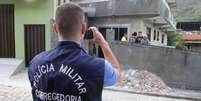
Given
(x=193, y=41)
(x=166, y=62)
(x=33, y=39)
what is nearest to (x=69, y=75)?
(x=33, y=39)

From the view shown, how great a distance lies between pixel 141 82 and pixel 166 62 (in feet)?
8.98

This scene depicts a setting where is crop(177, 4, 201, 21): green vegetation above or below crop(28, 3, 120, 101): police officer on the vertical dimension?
above

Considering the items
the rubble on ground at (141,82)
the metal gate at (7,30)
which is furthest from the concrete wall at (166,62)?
the metal gate at (7,30)

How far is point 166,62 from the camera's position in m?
13.2

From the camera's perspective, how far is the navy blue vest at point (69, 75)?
68.5 inches

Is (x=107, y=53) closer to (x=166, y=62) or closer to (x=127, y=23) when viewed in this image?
(x=166, y=62)

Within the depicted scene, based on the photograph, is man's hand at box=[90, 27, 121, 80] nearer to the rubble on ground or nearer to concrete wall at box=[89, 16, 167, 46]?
the rubble on ground

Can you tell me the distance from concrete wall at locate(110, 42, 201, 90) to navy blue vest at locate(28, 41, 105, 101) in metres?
11.5

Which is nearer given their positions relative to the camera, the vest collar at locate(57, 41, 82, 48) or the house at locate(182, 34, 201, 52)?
the vest collar at locate(57, 41, 82, 48)

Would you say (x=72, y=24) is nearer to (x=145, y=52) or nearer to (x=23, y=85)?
(x=23, y=85)

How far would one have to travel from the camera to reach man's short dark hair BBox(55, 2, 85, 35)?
1.77 metres

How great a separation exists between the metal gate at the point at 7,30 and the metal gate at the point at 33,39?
0.64m

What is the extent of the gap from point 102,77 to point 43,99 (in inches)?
14.3

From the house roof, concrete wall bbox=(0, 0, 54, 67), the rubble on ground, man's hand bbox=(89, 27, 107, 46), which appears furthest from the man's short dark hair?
the house roof
